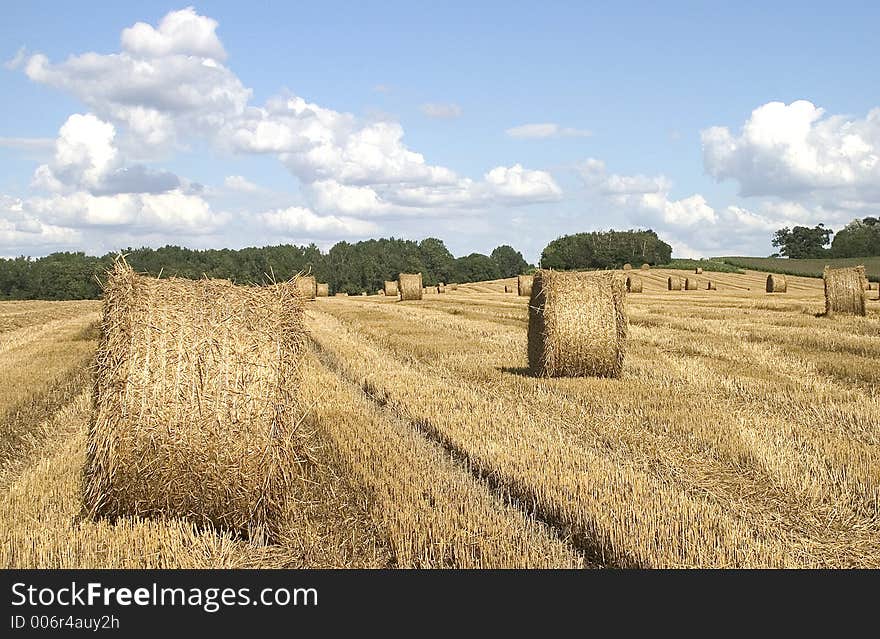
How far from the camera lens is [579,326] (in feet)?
40.5

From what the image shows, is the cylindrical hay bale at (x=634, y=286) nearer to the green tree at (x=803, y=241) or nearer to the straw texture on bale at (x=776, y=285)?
the straw texture on bale at (x=776, y=285)

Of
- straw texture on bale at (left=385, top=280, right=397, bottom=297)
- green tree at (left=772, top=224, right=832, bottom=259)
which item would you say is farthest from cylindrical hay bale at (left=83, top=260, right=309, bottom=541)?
green tree at (left=772, top=224, right=832, bottom=259)

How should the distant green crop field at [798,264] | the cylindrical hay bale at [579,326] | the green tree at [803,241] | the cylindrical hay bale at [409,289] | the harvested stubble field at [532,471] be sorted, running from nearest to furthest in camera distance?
1. the harvested stubble field at [532,471]
2. the cylindrical hay bale at [579,326]
3. the cylindrical hay bale at [409,289]
4. the distant green crop field at [798,264]
5. the green tree at [803,241]

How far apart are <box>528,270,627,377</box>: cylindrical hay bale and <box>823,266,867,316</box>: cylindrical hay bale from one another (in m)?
10.7

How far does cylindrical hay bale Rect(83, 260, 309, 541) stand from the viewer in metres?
6.01

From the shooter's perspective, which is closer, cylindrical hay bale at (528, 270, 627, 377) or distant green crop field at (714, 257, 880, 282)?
cylindrical hay bale at (528, 270, 627, 377)

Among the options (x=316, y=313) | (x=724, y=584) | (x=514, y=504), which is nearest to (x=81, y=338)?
(x=316, y=313)

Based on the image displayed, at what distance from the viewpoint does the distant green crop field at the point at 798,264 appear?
58812 mm

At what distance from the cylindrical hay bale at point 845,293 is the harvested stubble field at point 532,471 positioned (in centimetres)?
799

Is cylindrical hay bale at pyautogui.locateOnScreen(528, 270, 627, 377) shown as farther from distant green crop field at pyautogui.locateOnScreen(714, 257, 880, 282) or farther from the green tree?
the green tree

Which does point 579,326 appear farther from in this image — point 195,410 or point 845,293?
point 845,293

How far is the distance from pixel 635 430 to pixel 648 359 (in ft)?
19.6

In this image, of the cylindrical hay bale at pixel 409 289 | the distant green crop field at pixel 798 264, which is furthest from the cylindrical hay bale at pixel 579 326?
the distant green crop field at pixel 798 264

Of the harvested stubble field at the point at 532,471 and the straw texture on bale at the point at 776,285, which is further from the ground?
the straw texture on bale at the point at 776,285
